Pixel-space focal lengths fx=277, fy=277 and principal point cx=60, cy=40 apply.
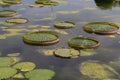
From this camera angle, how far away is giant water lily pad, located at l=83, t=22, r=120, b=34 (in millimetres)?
6784

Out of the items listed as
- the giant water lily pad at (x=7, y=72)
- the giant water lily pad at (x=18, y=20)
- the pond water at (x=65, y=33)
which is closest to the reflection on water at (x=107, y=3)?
the pond water at (x=65, y=33)

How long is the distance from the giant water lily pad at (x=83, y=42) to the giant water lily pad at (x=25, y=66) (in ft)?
3.95

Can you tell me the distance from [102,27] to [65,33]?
0.97 m

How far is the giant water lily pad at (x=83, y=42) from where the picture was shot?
5.93 metres

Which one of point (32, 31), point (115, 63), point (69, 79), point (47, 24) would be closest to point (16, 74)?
point (69, 79)

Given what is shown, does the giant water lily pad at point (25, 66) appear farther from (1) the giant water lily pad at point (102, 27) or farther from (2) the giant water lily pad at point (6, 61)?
(1) the giant water lily pad at point (102, 27)

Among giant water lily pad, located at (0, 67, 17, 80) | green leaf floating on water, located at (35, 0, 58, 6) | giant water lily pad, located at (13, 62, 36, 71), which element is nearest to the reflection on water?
green leaf floating on water, located at (35, 0, 58, 6)

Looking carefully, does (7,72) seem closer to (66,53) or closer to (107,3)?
(66,53)

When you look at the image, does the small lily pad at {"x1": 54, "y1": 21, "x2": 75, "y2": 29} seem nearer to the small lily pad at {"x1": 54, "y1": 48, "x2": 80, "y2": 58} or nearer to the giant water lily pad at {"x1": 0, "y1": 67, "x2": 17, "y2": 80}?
the small lily pad at {"x1": 54, "y1": 48, "x2": 80, "y2": 58}

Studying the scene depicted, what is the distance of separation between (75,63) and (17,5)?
5.27 metres

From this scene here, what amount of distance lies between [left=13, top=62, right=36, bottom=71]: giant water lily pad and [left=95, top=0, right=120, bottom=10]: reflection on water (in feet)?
16.1

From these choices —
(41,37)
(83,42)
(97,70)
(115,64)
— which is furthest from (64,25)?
(97,70)

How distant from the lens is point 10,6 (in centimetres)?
970

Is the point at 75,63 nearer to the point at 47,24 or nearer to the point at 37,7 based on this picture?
the point at 47,24
